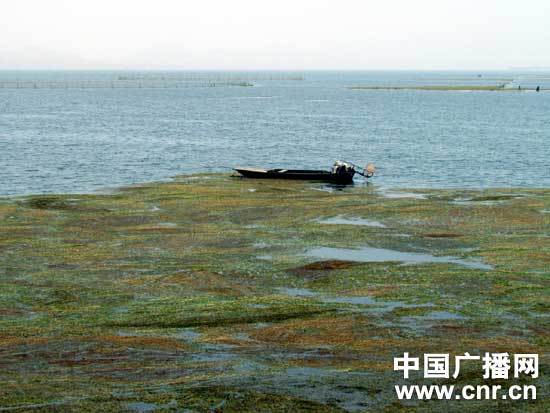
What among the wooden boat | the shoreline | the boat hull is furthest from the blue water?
the boat hull

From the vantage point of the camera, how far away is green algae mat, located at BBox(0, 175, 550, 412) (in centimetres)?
2352

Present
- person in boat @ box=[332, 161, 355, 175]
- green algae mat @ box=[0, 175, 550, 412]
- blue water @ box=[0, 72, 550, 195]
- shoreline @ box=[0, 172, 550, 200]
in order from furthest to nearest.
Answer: blue water @ box=[0, 72, 550, 195]
person in boat @ box=[332, 161, 355, 175]
shoreline @ box=[0, 172, 550, 200]
green algae mat @ box=[0, 175, 550, 412]

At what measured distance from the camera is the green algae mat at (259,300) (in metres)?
23.5

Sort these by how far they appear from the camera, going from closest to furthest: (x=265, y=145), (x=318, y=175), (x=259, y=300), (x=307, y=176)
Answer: (x=259, y=300) < (x=307, y=176) < (x=318, y=175) < (x=265, y=145)

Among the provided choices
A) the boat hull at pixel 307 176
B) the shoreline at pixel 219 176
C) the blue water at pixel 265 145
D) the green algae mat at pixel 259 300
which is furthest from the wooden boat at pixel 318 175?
the green algae mat at pixel 259 300

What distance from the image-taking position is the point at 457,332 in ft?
95.1

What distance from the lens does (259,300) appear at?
3316cm

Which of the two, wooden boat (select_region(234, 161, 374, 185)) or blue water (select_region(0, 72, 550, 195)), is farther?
blue water (select_region(0, 72, 550, 195))

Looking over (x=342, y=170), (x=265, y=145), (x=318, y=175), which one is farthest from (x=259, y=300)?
(x=265, y=145)

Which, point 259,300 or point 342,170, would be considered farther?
point 342,170

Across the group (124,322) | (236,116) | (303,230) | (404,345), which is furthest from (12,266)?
(236,116)

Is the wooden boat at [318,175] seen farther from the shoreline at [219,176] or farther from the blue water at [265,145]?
the blue water at [265,145]

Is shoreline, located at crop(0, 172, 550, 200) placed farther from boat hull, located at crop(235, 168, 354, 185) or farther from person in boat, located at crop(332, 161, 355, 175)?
person in boat, located at crop(332, 161, 355, 175)

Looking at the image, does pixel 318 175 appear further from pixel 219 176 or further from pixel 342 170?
pixel 219 176
